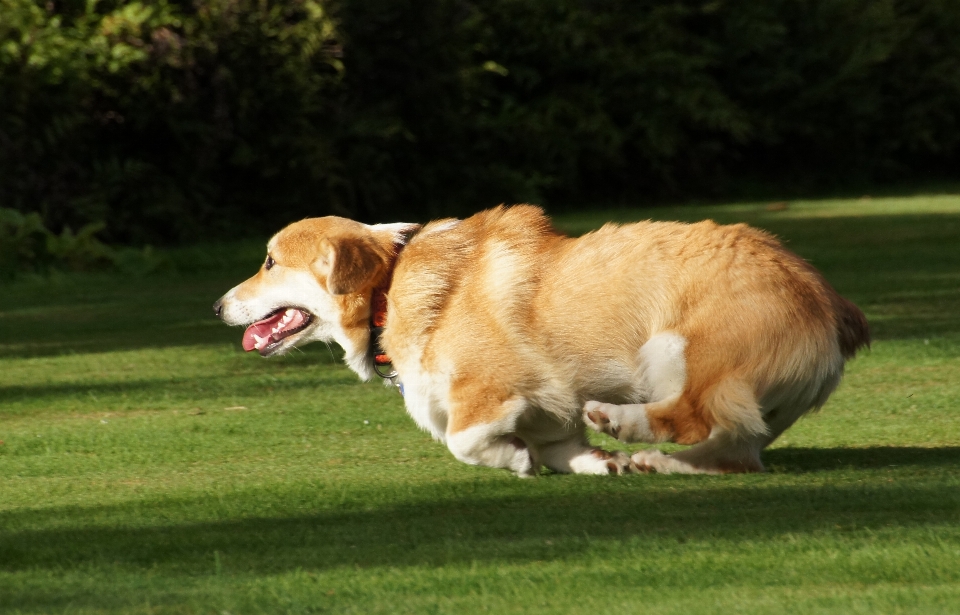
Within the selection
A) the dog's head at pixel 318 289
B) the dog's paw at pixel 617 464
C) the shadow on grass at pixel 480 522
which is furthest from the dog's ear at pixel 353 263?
the dog's paw at pixel 617 464

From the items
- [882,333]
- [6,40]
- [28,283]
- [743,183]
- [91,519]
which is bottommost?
[743,183]

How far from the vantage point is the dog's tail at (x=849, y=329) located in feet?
17.2

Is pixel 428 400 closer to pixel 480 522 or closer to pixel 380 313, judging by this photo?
pixel 380 313

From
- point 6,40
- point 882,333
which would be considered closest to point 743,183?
point 6,40

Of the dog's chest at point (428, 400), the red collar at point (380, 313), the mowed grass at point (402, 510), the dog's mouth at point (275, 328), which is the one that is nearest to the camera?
the mowed grass at point (402, 510)

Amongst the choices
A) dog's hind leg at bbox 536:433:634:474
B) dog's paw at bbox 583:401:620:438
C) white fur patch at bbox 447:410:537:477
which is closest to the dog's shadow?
dog's hind leg at bbox 536:433:634:474

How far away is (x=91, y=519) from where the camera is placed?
468cm

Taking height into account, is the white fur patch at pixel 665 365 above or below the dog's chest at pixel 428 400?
above

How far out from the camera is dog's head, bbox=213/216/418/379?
551cm

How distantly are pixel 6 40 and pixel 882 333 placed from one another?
11.3 m

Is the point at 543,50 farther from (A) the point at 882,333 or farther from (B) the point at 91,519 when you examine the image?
(B) the point at 91,519

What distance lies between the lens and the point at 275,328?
234 inches

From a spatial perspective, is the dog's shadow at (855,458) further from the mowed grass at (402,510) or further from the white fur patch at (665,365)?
the white fur patch at (665,365)

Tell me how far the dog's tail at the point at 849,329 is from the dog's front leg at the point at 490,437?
1245 mm
